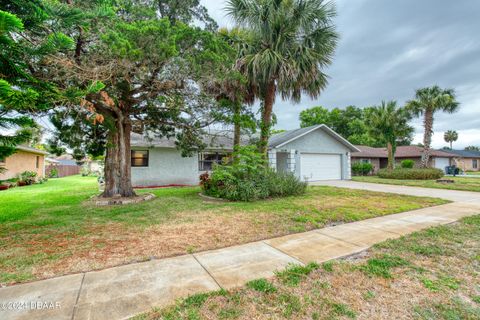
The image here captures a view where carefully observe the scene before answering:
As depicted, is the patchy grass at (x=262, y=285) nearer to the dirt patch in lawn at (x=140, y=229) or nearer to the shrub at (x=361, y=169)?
the dirt patch in lawn at (x=140, y=229)

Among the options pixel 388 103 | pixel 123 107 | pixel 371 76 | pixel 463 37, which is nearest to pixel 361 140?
pixel 388 103

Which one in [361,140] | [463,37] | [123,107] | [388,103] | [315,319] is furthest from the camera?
[361,140]

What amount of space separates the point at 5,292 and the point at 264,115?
10.2 metres

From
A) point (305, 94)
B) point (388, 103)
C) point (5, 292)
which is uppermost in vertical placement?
point (388, 103)

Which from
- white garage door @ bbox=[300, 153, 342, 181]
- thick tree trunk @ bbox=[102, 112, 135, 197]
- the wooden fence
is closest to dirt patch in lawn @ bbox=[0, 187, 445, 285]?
thick tree trunk @ bbox=[102, 112, 135, 197]

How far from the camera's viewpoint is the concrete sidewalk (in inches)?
85.2

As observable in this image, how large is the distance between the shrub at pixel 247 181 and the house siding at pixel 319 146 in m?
5.96

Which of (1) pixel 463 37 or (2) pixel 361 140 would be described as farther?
(2) pixel 361 140

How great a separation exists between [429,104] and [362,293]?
21978 millimetres

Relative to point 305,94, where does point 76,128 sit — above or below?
below

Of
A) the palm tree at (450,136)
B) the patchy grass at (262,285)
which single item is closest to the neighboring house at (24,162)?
the patchy grass at (262,285)

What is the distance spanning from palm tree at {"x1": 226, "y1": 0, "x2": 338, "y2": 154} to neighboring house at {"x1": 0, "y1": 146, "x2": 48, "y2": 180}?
14.8 metres

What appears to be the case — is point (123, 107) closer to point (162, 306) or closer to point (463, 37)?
point (162, 306)

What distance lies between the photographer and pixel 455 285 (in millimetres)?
2521
